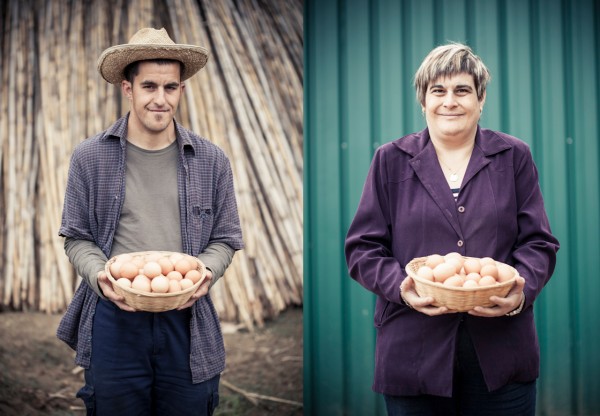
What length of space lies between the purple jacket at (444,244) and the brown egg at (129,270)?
0.77 meters

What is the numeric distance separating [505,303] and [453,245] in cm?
27

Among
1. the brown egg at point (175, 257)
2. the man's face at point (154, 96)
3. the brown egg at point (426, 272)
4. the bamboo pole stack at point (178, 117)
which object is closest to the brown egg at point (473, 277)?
the brown egg at point (426, 272)

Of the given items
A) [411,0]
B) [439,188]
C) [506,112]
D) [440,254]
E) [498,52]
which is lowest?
[440,254]

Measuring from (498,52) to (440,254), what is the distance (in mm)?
2060

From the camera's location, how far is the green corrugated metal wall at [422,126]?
4027mm

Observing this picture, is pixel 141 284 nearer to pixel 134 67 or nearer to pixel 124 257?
pixel 124 257

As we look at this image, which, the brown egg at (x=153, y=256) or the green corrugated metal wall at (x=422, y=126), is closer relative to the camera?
the brown egg at (x=153, y=256)

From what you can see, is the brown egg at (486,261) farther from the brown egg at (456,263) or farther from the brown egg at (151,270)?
the brown egg at (151,270)

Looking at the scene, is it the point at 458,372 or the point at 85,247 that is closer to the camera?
the point at 458,372

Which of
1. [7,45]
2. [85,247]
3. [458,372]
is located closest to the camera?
[458,372]

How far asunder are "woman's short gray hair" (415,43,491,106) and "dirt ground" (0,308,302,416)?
1.93 meters

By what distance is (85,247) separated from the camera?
8.73ft

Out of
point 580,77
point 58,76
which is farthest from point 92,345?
point 580,77

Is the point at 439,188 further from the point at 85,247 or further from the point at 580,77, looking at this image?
the point at 580,77
